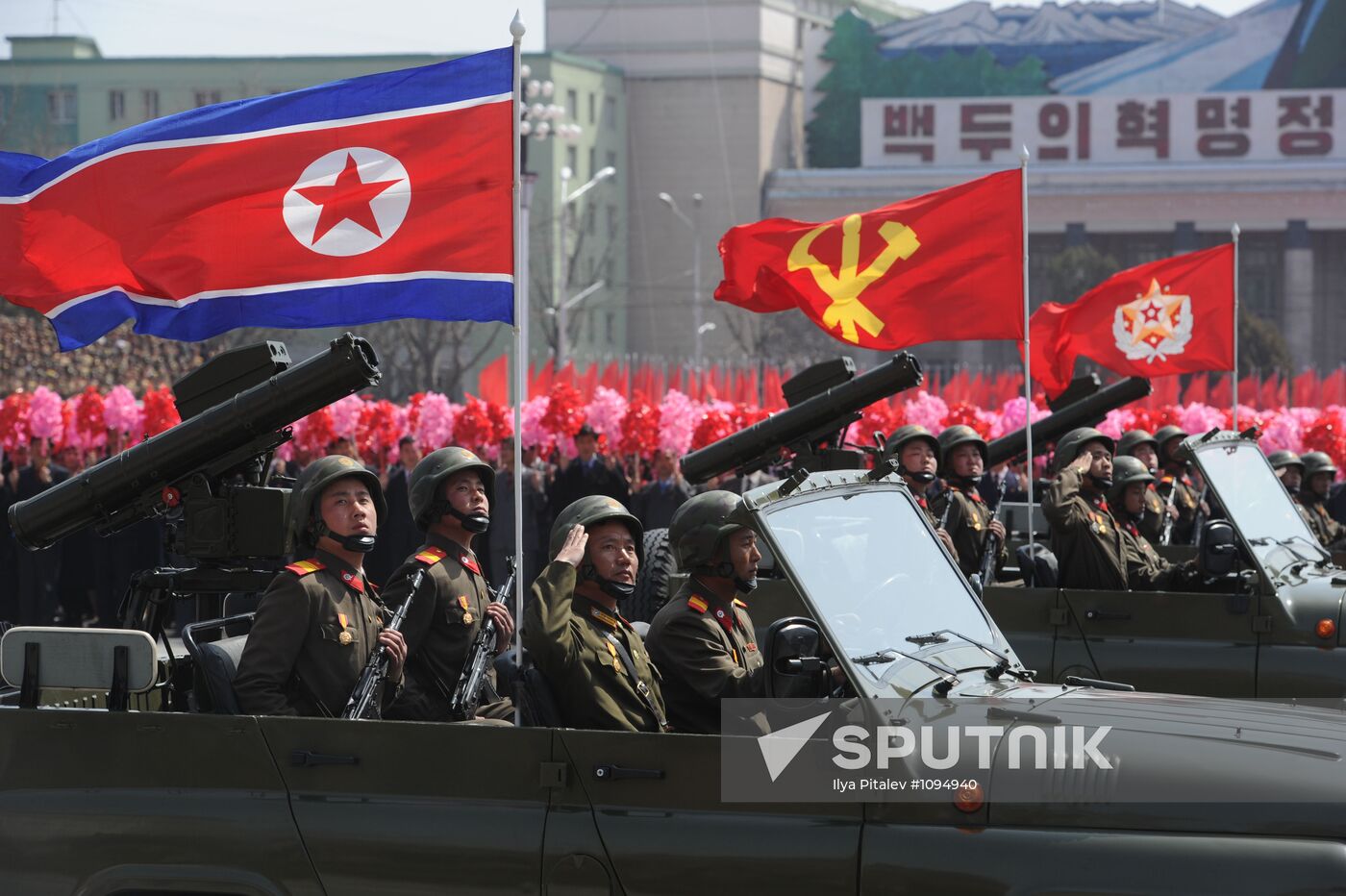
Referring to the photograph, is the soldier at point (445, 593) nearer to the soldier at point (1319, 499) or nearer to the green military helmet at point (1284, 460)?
the soldier at point (1319, 499)

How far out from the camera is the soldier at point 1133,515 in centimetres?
1092

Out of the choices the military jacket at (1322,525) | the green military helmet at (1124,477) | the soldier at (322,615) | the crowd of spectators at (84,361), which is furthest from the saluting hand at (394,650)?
the crowd of spectators at (84,361)

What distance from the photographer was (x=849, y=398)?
1064 centimetres

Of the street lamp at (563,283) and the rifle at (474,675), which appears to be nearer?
the rifle at (474,675)

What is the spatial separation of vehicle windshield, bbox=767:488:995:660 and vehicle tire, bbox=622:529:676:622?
315cm

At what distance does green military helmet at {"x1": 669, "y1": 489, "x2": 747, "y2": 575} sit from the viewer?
22.1 feet

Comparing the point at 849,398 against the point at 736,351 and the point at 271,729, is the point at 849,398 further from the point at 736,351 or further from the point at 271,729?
the point at 736,351

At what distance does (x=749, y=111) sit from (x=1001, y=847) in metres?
86.1

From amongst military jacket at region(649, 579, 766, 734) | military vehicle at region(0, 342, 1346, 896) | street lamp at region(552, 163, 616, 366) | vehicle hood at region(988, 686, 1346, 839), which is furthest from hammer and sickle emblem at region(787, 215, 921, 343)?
street lamp at region(552, 163, 616, 366)

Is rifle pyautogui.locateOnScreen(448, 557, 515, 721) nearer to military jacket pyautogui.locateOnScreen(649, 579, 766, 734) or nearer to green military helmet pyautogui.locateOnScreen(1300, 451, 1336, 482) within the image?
military jacket pyautogui.locateOnScreen(649, 579, 766, 734)

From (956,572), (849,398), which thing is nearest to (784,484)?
(956,572)

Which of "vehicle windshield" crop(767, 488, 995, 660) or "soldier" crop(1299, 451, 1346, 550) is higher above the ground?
"vehicle windshield" crop(767, 488, 995, 660)

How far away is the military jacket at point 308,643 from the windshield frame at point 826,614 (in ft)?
5.48

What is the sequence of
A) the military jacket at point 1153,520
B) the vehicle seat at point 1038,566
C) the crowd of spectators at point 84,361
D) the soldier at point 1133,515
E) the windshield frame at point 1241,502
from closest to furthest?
the windshield frame at point 1241,502, the vehicle seat at point 1038,566, the soldier at point 1133,515, the military jacket at point 1153,520, the crowd of spectators at point 84,361
